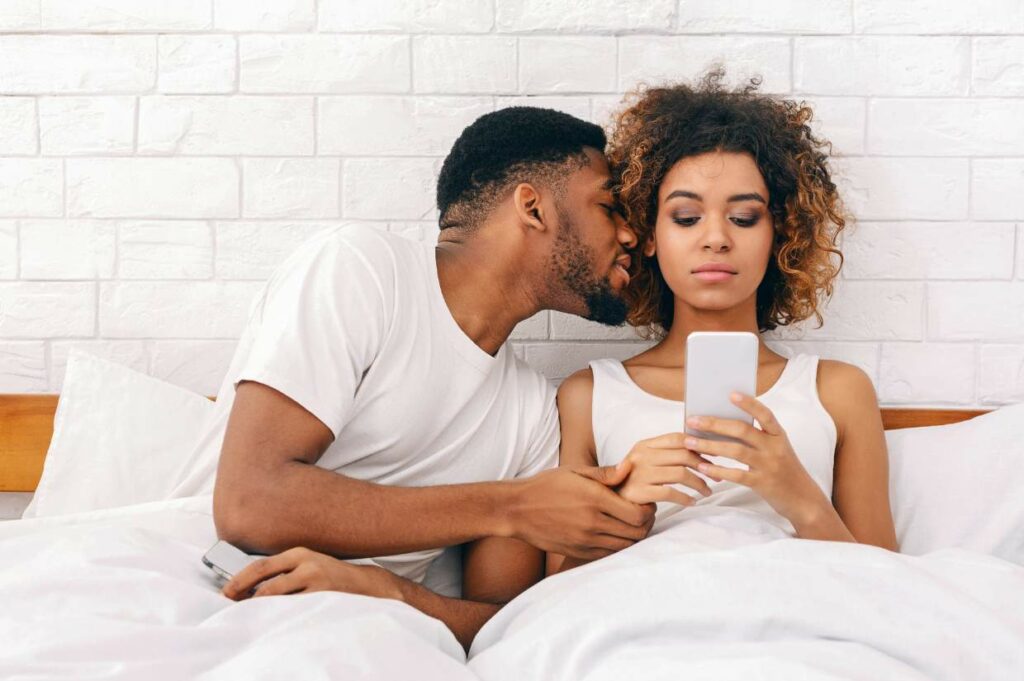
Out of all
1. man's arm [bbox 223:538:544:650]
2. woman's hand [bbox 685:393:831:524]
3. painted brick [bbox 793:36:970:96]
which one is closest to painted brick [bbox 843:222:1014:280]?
painted brick [bbox 793:36:970:96]

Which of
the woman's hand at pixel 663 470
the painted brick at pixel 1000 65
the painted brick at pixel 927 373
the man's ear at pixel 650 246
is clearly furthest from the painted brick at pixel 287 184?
the painted brick at pixel 1000 65

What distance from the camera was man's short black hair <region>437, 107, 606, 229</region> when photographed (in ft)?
4.77

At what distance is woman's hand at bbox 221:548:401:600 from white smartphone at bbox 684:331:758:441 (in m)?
0.46

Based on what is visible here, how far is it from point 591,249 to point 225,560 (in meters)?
0.71

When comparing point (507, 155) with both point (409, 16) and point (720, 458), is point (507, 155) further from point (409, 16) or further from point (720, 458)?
point (720, 458)

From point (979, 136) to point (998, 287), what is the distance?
10.6 inches

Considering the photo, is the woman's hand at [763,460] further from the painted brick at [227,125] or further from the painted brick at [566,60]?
the painted brick at [227,125]

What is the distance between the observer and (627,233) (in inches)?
59.4

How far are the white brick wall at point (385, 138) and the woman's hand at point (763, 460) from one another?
504mm

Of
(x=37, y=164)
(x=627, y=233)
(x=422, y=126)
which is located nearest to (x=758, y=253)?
(x=627, y=233)

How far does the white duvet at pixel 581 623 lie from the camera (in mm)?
881

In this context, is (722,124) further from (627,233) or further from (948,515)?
(948,515)

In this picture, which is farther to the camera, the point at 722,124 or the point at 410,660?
the point at 722,124

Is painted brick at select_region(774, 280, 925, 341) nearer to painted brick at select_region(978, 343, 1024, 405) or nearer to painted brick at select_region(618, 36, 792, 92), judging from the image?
painted brick at select_region(978, 343, 1024, 405)
